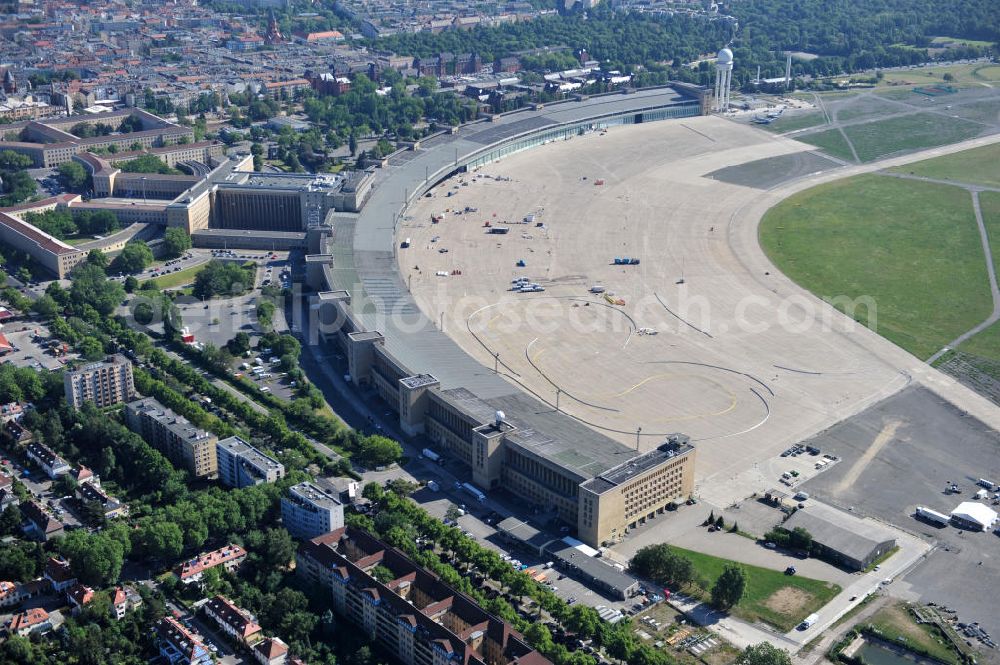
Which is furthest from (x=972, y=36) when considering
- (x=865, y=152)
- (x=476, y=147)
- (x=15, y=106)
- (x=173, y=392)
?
(x=173, y=392)

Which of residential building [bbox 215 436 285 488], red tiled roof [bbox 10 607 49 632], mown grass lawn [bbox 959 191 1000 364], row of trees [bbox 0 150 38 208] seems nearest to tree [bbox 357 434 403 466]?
residential building [bbox 215 436 285 488]

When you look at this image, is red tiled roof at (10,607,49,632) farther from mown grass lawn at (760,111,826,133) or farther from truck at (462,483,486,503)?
mown grass lawn at (760,111,826,133)

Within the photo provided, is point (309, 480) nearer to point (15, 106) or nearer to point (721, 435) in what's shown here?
point (721, 435)

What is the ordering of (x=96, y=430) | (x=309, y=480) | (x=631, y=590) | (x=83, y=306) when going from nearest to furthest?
1. (x=631, y=590)
2. (x=309, y=480)
3. (x=96, y=430)
4. (x=83, y=306)

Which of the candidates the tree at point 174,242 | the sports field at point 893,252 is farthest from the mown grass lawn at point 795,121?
the tree at point 174,242

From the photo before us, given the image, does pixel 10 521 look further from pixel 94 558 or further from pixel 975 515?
pixel 975 515

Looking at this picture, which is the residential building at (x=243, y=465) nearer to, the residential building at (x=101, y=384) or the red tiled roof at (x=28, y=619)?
the residential building at (x=101, y=384)

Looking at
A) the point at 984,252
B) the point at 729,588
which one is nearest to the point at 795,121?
the point at 984,252

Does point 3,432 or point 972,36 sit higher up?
point 972,36
